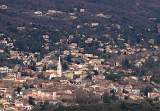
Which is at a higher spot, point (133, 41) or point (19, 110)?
point (133, 41)

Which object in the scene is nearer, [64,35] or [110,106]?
[110,106]

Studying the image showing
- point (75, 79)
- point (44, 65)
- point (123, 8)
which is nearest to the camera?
point (75, 79)

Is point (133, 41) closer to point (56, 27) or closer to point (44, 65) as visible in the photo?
point (56, 27)

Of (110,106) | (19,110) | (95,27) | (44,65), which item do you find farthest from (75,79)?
(95,27)

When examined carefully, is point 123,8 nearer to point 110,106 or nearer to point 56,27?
point 56,27

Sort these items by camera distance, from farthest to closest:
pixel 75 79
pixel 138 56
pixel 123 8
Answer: pixel 123 8 → pixel 138 56 → pixel 75 79

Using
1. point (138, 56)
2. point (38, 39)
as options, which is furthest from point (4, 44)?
point (138, 56)
